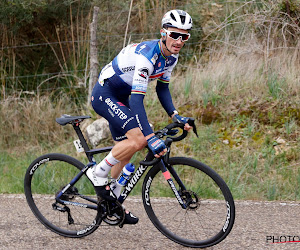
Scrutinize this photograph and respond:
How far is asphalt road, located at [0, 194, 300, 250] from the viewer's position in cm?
402

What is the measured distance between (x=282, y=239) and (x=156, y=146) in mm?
1487

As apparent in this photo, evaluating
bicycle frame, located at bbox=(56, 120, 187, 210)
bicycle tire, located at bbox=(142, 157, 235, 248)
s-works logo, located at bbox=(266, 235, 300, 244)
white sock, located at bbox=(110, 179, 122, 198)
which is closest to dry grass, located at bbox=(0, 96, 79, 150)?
bicycle frame, located at bbox=(56, 120, 187, 210)

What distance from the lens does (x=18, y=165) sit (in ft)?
23.1

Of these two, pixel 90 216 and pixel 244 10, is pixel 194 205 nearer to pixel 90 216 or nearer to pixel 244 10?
pixel 90 216

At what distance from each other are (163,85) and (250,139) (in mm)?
2866

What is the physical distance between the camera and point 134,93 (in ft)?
12.3

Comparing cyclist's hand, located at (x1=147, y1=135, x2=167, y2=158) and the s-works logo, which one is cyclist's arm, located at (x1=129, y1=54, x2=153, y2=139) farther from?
the s-works logo

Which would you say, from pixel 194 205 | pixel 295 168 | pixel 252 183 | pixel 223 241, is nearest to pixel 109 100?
pixel 194 205

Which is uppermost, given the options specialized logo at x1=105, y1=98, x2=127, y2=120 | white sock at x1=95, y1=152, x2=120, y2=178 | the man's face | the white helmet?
the white helmet

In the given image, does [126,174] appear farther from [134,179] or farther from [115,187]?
[115,187]

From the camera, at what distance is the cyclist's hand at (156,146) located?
361 cm

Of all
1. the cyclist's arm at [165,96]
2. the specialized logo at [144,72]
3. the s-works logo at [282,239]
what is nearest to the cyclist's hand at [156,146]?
the specialized logo at [144,72]

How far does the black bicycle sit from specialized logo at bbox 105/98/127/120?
23 cm

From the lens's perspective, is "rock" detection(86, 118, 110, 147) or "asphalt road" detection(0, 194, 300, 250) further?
"rock" detection(86, 118, 110, 147)
